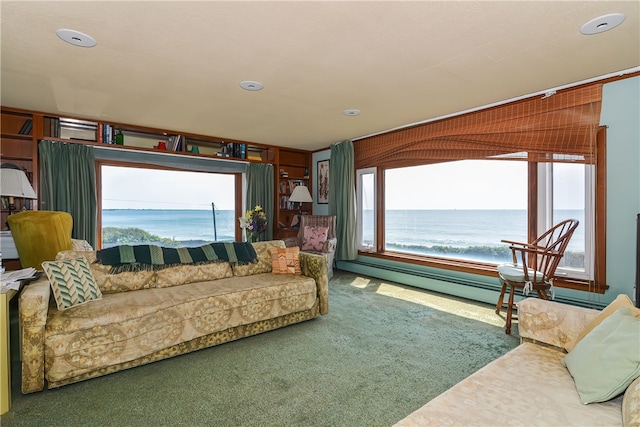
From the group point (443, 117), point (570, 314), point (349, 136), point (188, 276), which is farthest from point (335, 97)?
point (570, 314)

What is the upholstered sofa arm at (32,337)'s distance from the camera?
1.97m

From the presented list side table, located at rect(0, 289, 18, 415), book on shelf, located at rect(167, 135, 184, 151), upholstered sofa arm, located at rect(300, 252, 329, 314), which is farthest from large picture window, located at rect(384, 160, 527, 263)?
side table, located at rect(0, 289, 18, 415)

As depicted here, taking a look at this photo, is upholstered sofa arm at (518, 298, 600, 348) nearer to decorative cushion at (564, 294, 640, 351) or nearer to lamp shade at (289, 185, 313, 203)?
decorative cushion at (564, 294, 640, 351)

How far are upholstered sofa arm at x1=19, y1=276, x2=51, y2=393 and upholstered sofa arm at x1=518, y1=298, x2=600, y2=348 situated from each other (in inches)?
112

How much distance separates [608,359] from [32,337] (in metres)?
2.93

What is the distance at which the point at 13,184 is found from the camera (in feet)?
11.5

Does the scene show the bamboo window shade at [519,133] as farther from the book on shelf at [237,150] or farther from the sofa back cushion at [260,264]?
the book on shelf at [237,150]

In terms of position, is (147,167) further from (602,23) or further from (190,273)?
(602,23)

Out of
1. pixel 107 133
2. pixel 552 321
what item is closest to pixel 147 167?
pixel 107 133

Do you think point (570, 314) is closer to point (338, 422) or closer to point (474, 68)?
point (338, 422)

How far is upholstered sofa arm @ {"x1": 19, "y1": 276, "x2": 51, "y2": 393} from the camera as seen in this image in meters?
1.97

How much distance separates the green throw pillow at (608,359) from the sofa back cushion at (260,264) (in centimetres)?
274

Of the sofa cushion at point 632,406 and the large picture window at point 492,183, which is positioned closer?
the sofa cushion at point 632,406

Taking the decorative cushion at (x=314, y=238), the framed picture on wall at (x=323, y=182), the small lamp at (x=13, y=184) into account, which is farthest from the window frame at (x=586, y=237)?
the small lamp at (x=13, y=184)
